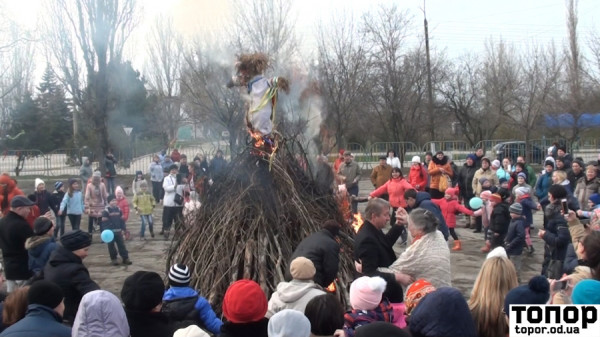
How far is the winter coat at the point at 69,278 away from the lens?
452 centimetres

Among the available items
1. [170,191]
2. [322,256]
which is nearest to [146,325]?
[322,256]

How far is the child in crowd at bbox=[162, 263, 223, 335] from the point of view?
414 centimetres

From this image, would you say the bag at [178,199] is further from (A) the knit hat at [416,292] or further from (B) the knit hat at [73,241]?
(A) the knit hat at [416,292]

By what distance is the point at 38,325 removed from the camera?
11.2 ft

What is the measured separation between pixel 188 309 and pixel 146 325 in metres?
0.53

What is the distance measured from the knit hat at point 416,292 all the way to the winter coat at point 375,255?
34 cm

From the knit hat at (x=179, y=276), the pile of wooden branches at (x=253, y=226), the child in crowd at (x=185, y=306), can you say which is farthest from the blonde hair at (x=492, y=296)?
the pile of wooden branches at (x=253, y=226)

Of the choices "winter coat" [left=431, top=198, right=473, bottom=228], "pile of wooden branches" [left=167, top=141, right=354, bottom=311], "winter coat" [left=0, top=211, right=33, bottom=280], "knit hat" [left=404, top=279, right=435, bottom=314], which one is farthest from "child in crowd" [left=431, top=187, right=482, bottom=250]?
"winter coat" [left=0, top=211, right=33, bottom=280]

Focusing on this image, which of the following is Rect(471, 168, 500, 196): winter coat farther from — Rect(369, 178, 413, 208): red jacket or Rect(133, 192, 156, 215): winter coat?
Rect(133, 192, 156, 215): winter coat

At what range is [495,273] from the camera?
3506 millimetres

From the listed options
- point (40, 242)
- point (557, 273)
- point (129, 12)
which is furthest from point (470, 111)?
point (40, 242)

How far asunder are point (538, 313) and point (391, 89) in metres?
24.5

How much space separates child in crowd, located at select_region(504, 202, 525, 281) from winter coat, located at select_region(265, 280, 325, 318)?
14.0ft

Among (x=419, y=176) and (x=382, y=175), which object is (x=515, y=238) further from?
(x=382, y=175)
